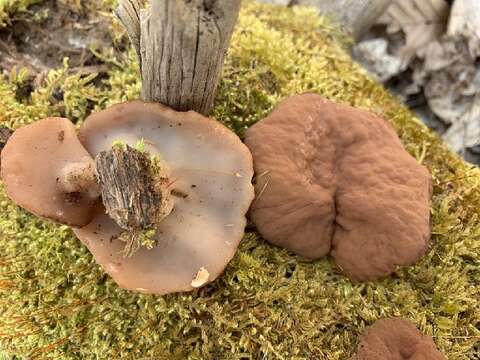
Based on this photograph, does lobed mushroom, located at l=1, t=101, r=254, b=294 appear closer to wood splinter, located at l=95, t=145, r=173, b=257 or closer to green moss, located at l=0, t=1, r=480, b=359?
wood splinter, located at l=95, t=145, r=173, b=257

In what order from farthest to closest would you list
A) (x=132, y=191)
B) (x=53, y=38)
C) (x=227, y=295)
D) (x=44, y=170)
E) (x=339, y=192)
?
(x=53, y=38), (x=339, y=192), (x=227, y=295), (x=44, y=170), (x=132, y=191)

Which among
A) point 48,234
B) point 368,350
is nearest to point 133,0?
point 48,234

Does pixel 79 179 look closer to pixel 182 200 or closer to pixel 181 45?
pixel 182 200

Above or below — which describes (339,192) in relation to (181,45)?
below

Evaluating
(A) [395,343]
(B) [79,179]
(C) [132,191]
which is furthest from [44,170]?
(A) [395,343]

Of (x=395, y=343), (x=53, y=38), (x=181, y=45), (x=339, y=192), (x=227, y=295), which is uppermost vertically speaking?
(x=181, y=45)

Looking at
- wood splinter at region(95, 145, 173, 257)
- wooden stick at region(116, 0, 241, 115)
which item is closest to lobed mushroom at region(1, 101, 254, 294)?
wood splinter at region(95, 145, 173, 257)

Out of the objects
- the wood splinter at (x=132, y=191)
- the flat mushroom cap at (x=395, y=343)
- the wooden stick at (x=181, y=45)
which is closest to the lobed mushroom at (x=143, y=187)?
the wood splinter at (x=132, y=191)
